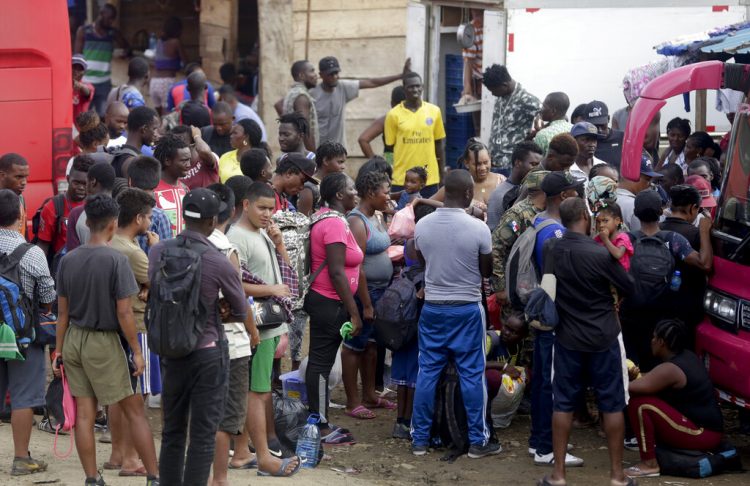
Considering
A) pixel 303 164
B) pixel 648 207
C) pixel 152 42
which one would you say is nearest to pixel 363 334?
pixel 303 164

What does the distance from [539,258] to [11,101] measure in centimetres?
443

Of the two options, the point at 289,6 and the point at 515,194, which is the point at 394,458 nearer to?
the point at 515,194

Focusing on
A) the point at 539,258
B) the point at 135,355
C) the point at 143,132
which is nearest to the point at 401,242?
the point at 539,258

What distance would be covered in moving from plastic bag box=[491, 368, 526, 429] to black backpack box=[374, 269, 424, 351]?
743mm

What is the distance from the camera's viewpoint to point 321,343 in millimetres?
8148

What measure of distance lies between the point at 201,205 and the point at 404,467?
277cm

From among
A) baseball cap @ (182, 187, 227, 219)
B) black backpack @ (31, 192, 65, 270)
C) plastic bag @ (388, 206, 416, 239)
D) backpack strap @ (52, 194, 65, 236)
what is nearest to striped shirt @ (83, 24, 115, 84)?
black backpack @ (31, 192, 65, 270)

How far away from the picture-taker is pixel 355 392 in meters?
8.88

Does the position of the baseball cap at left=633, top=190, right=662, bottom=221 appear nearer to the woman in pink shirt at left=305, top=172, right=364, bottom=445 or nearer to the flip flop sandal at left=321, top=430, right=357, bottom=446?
the woman in pink shirt at left=305, top=172, right=364, bottom=445

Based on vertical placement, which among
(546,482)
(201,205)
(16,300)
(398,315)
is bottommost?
(546,482)

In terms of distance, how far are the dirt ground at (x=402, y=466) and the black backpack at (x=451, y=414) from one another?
95 millimetres

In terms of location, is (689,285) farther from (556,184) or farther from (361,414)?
(361,414)

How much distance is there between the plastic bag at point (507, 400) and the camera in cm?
830

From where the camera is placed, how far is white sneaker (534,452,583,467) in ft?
25.4
